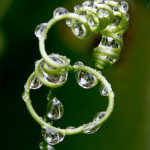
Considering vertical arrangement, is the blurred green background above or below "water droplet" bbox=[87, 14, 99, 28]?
below

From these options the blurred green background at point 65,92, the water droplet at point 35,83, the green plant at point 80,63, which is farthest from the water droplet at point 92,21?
the blurred green background at point 65,92

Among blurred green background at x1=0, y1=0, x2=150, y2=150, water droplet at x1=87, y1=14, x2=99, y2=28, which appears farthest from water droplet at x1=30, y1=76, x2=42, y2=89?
blurred green background at x1=0, y1=0, x2=150, y2=150

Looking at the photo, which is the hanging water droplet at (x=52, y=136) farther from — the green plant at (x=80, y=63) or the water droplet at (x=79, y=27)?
the water droplet at (x=79, y=27)

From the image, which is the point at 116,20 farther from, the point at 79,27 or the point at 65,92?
the point at 65,92

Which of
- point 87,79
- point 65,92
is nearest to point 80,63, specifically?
point 87,79

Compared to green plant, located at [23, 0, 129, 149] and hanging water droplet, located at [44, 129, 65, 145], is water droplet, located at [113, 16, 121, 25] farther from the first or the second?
hanging water droplet, located at [44, 129, 65, 145]

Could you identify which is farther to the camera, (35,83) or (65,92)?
(65,92)
